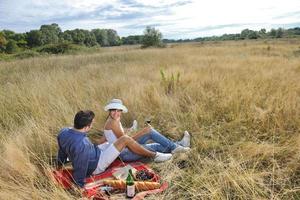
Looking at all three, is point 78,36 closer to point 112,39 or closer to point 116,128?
point 112,39

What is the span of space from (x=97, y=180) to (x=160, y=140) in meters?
1.18

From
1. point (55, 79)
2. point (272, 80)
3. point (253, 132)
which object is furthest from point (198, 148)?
point (55, 79)

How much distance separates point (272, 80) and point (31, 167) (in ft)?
17.4

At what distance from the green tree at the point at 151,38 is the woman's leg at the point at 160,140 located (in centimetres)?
4546

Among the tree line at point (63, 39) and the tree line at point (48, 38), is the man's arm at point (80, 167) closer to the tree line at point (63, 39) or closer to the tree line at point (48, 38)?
the tree line at point (63, 39)

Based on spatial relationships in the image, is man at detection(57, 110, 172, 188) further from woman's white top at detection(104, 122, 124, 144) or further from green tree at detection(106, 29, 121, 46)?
green tree at detection(106, 29, 121, 46)

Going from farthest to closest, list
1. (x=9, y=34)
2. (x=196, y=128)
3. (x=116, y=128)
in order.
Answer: (x=9, y=34)
(x=196, y=128)
(x=116, y=128)

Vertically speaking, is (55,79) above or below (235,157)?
above

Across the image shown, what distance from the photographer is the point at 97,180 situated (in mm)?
3596

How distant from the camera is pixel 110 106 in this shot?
165 inches

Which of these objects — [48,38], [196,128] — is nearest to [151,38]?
[48,38]

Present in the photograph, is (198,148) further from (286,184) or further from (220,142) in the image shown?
(286,184)

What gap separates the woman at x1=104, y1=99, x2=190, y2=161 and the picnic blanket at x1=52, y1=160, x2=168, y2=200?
25 centimetres

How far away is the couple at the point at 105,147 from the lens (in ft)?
11.4
